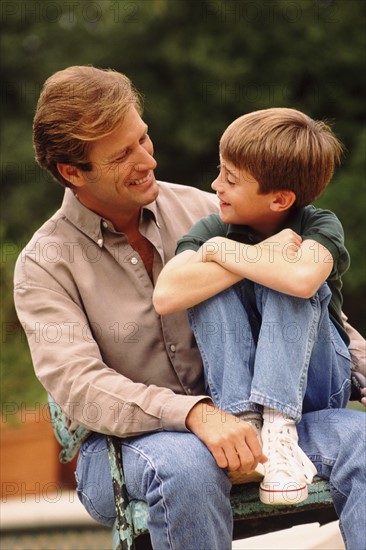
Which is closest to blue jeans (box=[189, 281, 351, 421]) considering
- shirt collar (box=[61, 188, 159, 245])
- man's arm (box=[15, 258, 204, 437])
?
man's arm (box=[15, 258, 204, 437])

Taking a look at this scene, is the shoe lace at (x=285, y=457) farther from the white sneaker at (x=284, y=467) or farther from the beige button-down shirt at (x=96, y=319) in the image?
the beige button-down shirt at (x=96, y=319)

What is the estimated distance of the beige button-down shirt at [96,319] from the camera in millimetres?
2367

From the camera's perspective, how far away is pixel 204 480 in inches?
84.9

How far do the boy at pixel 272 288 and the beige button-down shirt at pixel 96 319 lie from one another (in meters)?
0.21

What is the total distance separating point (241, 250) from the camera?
228 cm

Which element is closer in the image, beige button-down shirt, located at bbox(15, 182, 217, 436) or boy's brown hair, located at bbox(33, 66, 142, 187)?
beige button-down shirt, located at bbox(15, 182, 217, 436)

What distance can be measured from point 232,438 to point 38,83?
557 centimetres

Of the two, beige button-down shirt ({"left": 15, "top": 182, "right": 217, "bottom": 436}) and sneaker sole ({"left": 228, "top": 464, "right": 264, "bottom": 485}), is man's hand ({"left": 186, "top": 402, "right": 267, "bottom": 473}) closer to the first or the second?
sneaker sole ({"left": 228, "top": 464, "right": 264, "bottom": 485})

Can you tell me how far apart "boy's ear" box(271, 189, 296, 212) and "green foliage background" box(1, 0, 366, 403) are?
3.98 m

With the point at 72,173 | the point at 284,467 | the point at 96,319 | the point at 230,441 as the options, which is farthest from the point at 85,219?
the point at 284,467

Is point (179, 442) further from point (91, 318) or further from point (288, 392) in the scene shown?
point (91, 318)

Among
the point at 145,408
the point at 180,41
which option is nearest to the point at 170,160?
the point at 180,41

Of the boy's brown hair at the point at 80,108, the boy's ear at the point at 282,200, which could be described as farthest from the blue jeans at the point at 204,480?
the boy's brown hair at the point at 80,108

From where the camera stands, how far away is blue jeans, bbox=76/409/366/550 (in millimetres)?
2156
